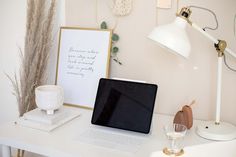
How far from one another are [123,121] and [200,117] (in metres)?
0.39

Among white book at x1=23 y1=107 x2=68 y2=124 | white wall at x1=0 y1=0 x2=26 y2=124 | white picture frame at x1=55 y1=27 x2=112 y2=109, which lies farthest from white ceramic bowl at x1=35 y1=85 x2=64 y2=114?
white wall at x1=0 y1=0 x2=26 y2=124

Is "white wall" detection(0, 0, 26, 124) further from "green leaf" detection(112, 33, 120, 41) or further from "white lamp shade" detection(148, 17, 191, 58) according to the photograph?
"white lamp shade" detection(148, 17, 191, 58)

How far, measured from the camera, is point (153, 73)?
153 centimetres

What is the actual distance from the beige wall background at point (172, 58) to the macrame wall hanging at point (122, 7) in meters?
0.02

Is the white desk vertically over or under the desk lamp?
under

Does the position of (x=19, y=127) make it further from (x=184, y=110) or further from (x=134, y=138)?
(x=184, y=110)

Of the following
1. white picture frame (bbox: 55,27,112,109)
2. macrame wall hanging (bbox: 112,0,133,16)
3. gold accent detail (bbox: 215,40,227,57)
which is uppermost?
macrame wall hanging (bbox: 112,0,133,16)

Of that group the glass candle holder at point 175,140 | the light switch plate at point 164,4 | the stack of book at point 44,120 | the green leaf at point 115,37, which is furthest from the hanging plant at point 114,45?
the glass candle holder at point 175,140

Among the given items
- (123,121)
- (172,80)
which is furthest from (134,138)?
(172,80)

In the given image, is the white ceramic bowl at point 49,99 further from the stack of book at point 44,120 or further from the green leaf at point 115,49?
the green leaf at point 115,49

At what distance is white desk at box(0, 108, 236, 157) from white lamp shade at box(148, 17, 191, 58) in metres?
0.36

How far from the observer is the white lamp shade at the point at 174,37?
1165 millimetres

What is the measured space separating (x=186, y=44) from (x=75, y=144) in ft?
1.91

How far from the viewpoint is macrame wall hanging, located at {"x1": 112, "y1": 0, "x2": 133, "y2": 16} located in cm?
151
